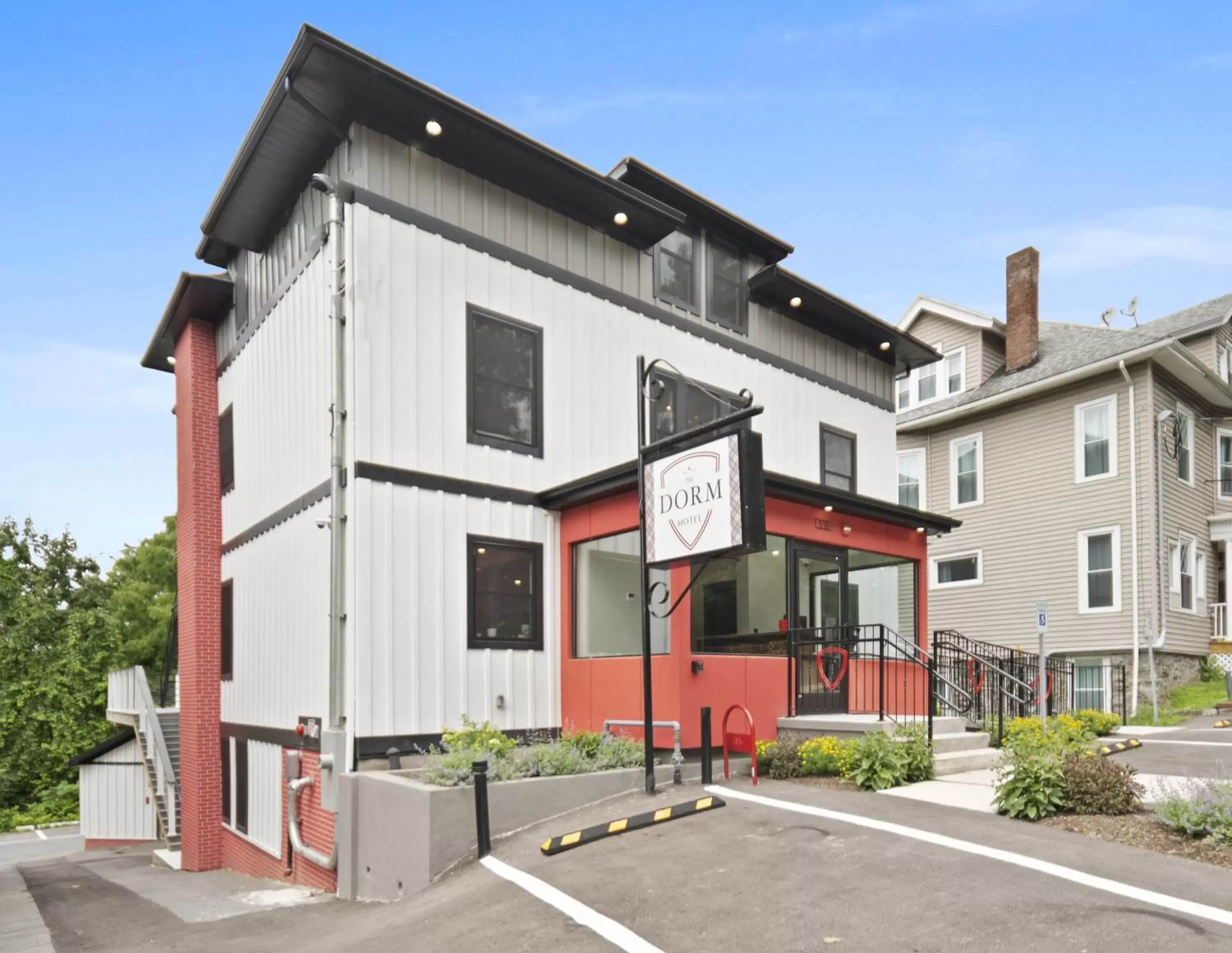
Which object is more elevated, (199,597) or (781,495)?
(781,495)

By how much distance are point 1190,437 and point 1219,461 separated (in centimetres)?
194

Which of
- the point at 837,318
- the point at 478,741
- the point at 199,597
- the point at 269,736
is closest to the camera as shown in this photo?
→ the point at 478,741

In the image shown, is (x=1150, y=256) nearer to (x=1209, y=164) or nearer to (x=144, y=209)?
(x=1209, y=164)

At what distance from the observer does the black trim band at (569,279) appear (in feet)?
41.4

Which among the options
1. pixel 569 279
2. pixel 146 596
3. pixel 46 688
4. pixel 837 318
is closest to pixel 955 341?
pixel 837 318

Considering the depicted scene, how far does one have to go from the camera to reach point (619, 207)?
14.8 meters

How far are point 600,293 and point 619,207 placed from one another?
4.21ft

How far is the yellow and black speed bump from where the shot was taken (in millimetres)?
9531

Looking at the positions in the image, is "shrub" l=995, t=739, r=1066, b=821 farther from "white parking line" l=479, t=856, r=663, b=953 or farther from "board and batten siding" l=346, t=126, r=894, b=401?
"board and batten siding" l=346, t=126, r=894, b=401

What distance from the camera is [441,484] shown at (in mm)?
12891

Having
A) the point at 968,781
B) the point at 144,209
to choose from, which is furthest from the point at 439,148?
the point at 144,209

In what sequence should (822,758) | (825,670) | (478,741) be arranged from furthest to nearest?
(825,670) < (822,758) < (478,741)

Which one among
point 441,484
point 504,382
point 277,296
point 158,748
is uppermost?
point 277,296

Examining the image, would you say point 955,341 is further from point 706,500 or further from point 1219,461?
point 706,500
